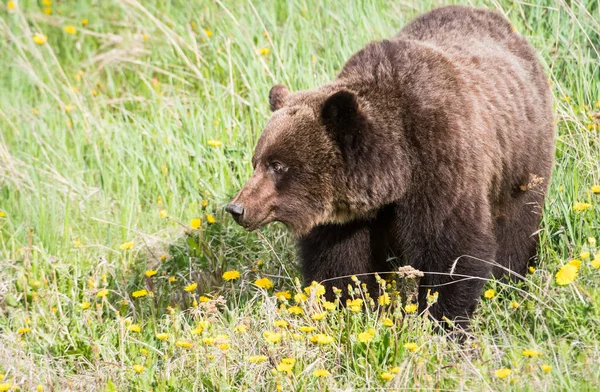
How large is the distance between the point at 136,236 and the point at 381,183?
2262 mm

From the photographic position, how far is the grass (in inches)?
166

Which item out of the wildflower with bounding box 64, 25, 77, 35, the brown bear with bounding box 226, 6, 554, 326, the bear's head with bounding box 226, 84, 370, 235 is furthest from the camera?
the wildflower with bounding box 64, 25, 77, 35

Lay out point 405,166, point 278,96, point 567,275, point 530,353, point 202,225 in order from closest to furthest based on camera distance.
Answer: point 530,353 → point 567,275 → point 405,166 → point 278,96 → point 202,225

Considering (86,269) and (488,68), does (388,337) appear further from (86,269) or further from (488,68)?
(86,269)

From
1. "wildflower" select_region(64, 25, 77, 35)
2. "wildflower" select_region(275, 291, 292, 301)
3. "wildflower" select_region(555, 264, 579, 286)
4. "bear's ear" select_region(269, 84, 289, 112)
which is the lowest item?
"wildflower" select_region(275, 291, 292, 301)

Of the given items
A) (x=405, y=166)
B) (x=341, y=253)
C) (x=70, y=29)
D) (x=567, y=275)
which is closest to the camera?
(x=567, y=275)

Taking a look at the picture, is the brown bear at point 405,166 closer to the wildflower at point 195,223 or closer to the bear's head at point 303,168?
the bear's head at point 303,168

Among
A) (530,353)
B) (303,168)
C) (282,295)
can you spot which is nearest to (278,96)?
(303,168)

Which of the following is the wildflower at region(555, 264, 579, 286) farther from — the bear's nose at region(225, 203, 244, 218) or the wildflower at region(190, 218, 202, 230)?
the wildflower at region(190, 218, 202, 230)

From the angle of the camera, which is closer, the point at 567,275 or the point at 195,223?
the point at 567,275

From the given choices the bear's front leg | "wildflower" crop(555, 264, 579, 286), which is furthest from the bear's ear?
"wildflower" crop(555, 264, 579, 286)

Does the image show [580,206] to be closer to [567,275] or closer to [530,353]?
[567,275]

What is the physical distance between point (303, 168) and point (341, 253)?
548 mm

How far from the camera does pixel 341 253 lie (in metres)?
5.07
